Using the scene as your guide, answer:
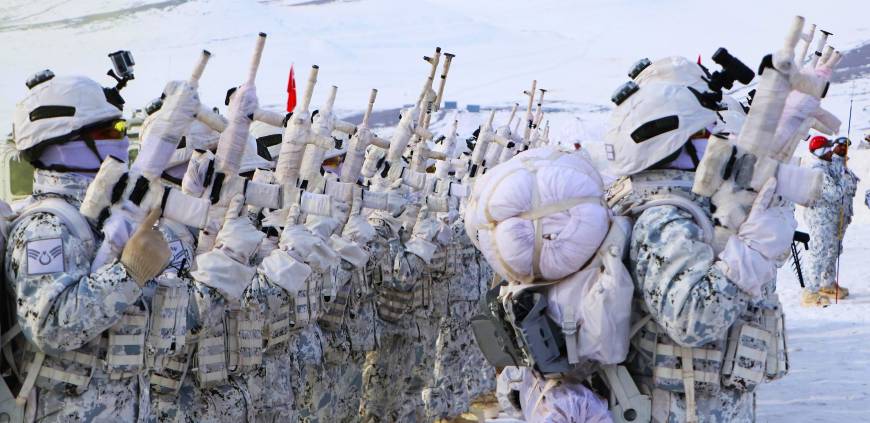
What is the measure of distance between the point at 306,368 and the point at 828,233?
11.9 metres

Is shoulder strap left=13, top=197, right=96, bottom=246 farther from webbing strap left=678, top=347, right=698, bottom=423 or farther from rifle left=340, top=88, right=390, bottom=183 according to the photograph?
rifle left=340, top=88, right=390, bottom=183

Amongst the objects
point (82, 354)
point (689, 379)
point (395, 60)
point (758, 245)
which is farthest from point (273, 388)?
point (395, 60)

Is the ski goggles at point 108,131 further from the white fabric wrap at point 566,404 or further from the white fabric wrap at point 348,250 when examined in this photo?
the white fabric wrap at point 348,250

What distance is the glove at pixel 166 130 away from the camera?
455cm

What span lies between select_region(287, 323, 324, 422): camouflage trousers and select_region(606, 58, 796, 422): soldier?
127 inches

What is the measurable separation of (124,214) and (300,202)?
76.9 inches

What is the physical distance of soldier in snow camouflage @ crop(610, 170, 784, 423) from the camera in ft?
13.6

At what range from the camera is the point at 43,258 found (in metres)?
4.17

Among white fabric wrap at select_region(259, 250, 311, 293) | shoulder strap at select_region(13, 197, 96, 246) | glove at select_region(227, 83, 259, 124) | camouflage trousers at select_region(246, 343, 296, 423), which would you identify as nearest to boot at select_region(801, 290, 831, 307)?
camouflage trousers at select_region(246, 343, 296, 423)

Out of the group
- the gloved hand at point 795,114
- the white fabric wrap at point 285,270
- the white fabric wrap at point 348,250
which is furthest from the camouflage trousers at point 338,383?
the gloved hand at point 795,114

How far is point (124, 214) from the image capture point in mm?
A: 4375

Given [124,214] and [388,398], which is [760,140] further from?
[388,398]

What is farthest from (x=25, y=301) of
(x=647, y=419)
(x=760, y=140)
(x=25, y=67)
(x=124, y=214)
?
(x=25, y=67)

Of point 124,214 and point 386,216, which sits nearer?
point 124,214
